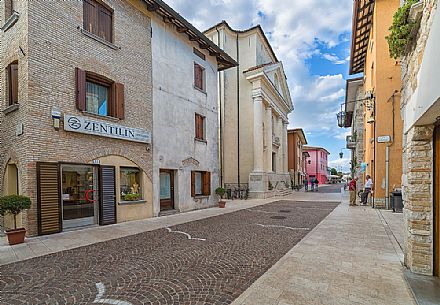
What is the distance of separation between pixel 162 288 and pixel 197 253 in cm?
180

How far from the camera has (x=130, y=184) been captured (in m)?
10.1

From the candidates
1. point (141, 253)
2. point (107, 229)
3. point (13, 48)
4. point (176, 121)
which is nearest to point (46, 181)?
point (107, 229)

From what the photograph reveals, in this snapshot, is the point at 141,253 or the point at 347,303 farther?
the point at 141,253

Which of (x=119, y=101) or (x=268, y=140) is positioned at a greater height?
(x=119, y=101)

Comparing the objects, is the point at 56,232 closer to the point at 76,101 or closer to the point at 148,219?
the point at 148,219

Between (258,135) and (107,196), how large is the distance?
13.3 metres

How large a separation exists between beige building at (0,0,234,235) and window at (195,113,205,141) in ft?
11.1

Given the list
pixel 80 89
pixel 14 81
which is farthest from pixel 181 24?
pixel 14 81

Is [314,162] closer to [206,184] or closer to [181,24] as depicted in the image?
[206,184]

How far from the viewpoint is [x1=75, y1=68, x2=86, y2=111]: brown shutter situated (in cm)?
814

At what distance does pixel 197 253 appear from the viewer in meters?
5.52

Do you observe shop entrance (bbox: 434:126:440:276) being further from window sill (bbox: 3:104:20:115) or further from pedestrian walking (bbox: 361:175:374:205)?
pedestrian walking (bbox: 361:175:374:205)

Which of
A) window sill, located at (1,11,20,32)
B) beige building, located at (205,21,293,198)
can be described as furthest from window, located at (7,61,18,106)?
beige building, located at (205,21,293,198)

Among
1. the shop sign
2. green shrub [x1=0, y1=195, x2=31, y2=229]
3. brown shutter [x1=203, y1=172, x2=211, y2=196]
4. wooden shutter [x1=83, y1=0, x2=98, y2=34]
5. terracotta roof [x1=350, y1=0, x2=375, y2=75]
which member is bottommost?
brown shutter [x1=203, y1=172, x2=211, y2=196]
